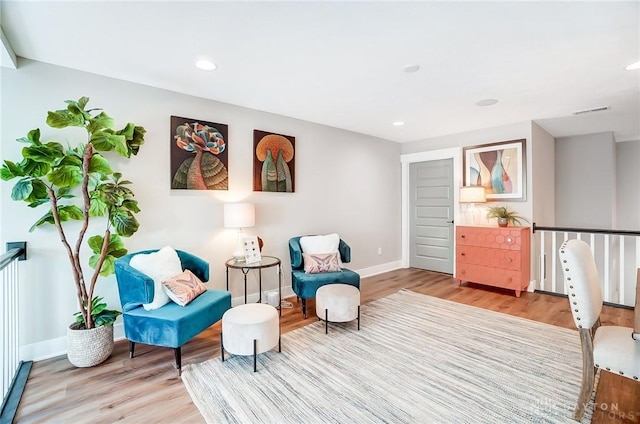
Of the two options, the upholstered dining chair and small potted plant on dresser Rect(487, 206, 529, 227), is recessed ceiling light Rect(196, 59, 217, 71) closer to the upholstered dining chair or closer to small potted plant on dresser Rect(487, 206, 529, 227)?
the upholstered dining chair

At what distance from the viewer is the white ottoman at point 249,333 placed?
2242 millimetres

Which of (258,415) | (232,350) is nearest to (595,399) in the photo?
(258,415)

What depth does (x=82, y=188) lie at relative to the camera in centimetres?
229

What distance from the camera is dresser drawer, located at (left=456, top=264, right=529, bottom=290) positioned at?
13.3 ft

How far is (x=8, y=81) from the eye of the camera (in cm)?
236

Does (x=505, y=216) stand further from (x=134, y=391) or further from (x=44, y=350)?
(x=44, y=350)

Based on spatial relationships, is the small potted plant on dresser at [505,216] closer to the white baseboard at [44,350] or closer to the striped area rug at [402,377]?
the striped area rug at [402,377]

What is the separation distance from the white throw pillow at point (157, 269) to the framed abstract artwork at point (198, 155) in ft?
2.78

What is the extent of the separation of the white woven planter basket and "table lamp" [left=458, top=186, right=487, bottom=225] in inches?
185

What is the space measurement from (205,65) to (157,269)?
1806mm

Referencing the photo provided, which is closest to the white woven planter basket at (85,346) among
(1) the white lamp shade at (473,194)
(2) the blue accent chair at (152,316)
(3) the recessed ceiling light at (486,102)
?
(2) the blue accent chair at (152,316)

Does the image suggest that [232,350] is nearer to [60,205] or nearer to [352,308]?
[352,308]

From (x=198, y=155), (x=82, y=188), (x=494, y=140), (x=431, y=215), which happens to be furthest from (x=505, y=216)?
(x=82, y=188)

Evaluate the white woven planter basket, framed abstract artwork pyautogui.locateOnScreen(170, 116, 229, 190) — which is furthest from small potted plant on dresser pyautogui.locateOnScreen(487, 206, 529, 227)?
the white woven planter basket
